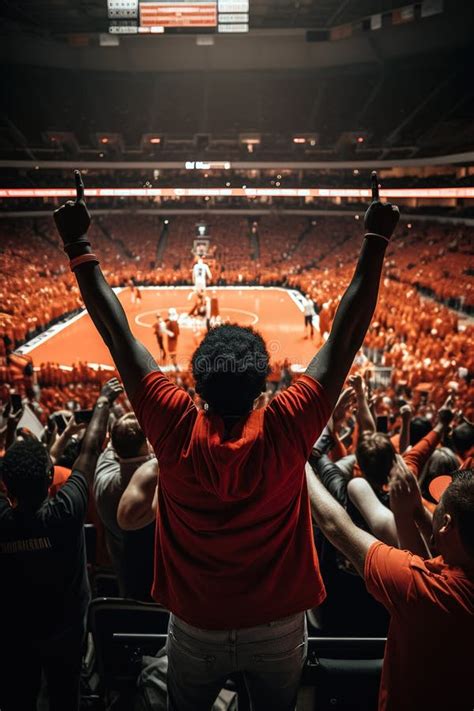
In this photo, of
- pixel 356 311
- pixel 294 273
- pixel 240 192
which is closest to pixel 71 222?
pixel 356 311

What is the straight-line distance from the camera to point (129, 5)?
48.6ft

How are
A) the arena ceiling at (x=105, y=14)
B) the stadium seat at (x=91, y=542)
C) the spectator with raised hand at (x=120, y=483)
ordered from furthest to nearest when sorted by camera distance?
the arena ceiling at (x=105, y=14) → the stadium seat at (x=91, y=542) → the spectator with raised hand at (x=120, y=483)

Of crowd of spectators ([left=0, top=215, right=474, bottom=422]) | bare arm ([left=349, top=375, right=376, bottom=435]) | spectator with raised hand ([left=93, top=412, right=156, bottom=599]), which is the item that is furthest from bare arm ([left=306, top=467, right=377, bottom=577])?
crowd of spectators ([left=0, top=215, right=474, bottom=422])

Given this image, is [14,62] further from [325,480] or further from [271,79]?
[325,480]

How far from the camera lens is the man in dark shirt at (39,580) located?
1854 millimetres

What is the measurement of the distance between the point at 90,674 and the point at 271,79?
33.5 m

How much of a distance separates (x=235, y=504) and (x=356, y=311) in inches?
22.4

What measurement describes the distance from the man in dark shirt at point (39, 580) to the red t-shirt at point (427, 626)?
3.94 feet

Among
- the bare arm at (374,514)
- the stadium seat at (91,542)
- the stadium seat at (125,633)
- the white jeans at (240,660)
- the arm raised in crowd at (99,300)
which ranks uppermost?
the arm raised in crowd at (99,300)

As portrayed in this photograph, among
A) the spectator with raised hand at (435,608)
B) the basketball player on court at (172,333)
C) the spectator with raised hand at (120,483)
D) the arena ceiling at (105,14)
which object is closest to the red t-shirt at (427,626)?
the spectator with raised hand at (435,608)

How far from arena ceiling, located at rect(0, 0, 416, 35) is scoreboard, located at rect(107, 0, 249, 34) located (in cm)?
818

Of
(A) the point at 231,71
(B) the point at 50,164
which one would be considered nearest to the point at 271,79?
(A) the point at 231,71

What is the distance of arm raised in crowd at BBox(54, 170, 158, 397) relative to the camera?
1.27 metres

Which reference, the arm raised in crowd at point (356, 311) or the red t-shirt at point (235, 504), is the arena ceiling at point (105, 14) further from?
the red t-shirt at point (235, 504)
